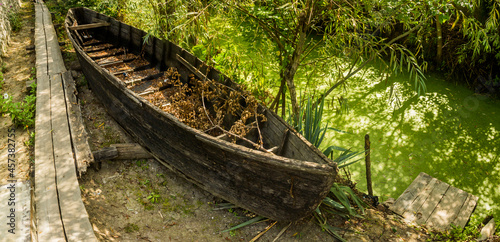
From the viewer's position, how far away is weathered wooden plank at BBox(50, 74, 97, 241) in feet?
8.40

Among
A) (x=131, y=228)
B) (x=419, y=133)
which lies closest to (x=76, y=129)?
(x=131, y=228)

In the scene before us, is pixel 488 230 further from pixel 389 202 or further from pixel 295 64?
pixel 295 64

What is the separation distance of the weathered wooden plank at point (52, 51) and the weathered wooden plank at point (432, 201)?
537 cm

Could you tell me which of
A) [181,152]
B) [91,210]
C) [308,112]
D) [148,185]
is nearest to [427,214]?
[308,112]

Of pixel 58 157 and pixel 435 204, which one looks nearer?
pixel 58 157

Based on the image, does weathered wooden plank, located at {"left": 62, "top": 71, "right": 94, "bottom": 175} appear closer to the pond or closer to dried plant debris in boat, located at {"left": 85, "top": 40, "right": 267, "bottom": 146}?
dried plant debris in boat, located at {"left": 85, "top": 40, "right": 267, "bottom": 146}

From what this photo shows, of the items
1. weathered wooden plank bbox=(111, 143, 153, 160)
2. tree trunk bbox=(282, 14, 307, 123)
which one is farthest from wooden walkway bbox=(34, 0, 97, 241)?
tree trunk bbox=(282, 14, 307, 123)

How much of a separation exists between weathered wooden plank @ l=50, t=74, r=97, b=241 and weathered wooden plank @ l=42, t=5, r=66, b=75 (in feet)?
3.43

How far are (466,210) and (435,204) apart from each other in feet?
0.96

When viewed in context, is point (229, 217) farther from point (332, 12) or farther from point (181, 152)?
point (332, 12)

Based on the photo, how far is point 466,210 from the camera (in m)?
3.39

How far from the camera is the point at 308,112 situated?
3.31m

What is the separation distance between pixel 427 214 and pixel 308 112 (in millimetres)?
1672

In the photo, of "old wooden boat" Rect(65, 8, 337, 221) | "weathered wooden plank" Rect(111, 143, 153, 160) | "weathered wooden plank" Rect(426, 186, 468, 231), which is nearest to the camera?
"old wooden boat" Rect(65, 8, 337, 221)
